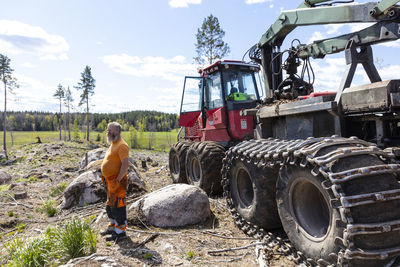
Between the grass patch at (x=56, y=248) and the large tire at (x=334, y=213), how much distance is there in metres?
2.69

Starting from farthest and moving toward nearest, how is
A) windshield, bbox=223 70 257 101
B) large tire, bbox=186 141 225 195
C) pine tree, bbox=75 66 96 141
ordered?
pine tree, bbox=75 66 96 141 < windshield, bbox=223 70 257 101 < large tire, bbox=186 141 225 195

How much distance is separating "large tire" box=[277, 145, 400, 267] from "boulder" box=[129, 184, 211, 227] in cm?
200

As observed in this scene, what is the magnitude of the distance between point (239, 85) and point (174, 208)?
425 centimetres

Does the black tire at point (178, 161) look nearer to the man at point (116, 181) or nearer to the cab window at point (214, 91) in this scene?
the cab window at point (214, 91)

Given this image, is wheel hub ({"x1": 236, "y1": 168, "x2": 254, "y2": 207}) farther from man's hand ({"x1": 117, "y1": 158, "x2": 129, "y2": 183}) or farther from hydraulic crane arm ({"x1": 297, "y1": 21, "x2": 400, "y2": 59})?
hydraulic crane arm ({"x1": 297, "y1": 21, "x2": 400, "y2": 59})

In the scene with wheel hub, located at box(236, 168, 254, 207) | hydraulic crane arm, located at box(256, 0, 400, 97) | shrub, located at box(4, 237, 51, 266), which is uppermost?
hydraulic crane arm, located at box(256, 0, 400, 97)

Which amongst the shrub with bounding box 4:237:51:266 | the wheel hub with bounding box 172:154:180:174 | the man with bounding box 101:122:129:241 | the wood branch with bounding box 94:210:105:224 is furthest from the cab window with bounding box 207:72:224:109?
the shrub with bounding box 4:237:51:266

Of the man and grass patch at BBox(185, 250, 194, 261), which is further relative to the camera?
the man

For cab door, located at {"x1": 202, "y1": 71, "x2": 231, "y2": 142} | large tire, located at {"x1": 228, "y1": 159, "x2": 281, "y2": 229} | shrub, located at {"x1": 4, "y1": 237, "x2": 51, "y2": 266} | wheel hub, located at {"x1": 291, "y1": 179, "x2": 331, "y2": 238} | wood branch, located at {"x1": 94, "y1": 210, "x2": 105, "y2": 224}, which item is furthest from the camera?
cab door, located at {"x1": 202, "y1": 71, "x2": 231, "y2": 142}

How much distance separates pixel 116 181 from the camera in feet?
16.0

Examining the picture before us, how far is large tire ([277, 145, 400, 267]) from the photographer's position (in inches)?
107

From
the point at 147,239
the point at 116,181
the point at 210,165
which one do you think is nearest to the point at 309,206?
the point at 147,239

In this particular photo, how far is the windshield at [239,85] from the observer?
8.02m

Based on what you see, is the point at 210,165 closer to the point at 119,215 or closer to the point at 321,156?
the point at 119,215
